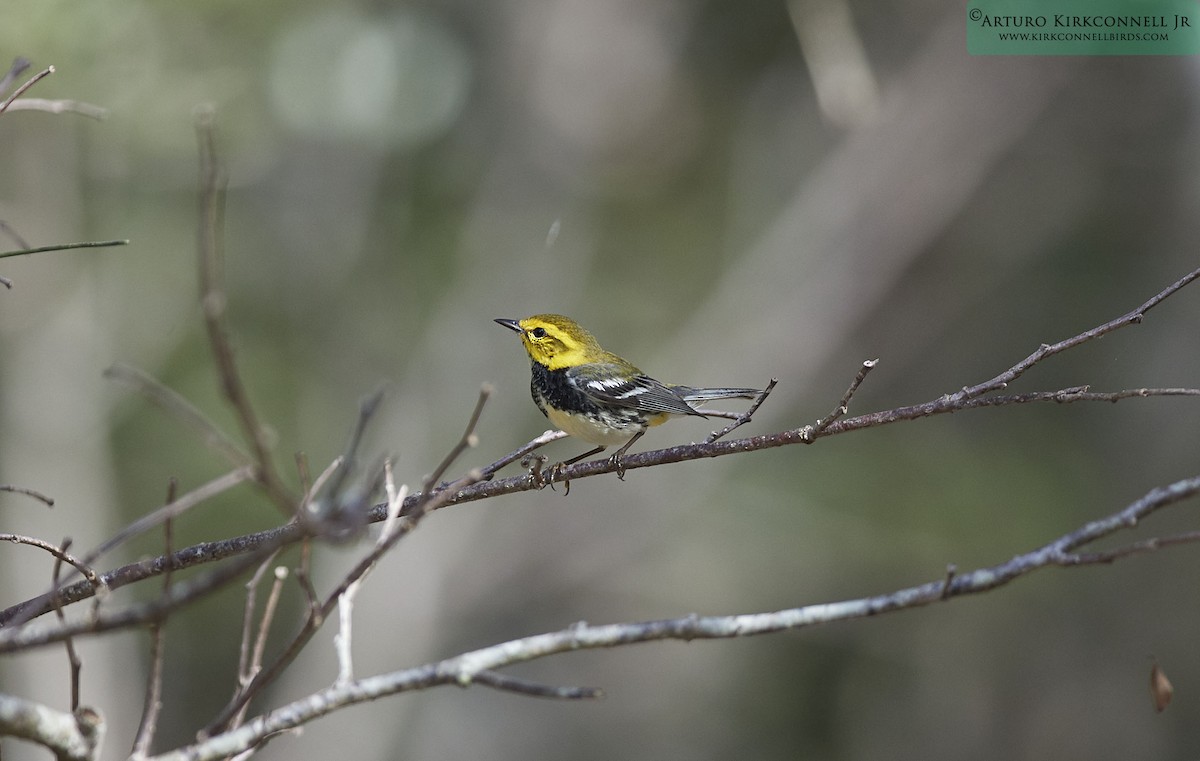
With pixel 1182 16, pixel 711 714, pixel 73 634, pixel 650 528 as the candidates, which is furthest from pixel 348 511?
pixel 711 714

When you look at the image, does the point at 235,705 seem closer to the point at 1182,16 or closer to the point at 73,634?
the point at 73,634

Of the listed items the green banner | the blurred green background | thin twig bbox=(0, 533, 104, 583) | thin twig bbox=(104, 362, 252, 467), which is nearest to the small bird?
thin twig bbox=(0, 533, 104, 583)

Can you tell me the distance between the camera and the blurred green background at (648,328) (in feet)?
33.2

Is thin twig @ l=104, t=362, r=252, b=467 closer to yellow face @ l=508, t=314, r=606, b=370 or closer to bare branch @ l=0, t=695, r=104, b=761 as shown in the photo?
bare branch @ l=0, t=695, r=104, b=761

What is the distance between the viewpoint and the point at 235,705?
1.63 m

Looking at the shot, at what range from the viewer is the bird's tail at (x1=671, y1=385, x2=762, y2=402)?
341 centimetres

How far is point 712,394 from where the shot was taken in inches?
155

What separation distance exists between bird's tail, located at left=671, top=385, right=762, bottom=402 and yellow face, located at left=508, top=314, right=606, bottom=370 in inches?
16.2

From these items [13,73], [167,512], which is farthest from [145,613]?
[13,73]

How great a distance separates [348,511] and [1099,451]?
35.6 feet

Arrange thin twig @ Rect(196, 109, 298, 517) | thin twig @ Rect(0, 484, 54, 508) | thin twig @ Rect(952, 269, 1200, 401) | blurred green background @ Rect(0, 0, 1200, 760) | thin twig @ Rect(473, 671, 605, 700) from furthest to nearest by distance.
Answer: blurred green background @ Rect(0, 0, 1200, 760) → thin twig @ Rect(952, 269, 1200, 401) → thin twig @ Rect(0, 484, 54, 508) → thin twig @ Rect(473, 671, 605, 700) → thin twig @ Rect(196, 109, 298, 517)

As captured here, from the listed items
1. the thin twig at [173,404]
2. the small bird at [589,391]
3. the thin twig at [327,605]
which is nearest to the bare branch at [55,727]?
the thin twig at [327,605]

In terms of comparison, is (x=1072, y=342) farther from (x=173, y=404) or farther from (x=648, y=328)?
(x=648, y=328)

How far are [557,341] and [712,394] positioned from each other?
70 cm
